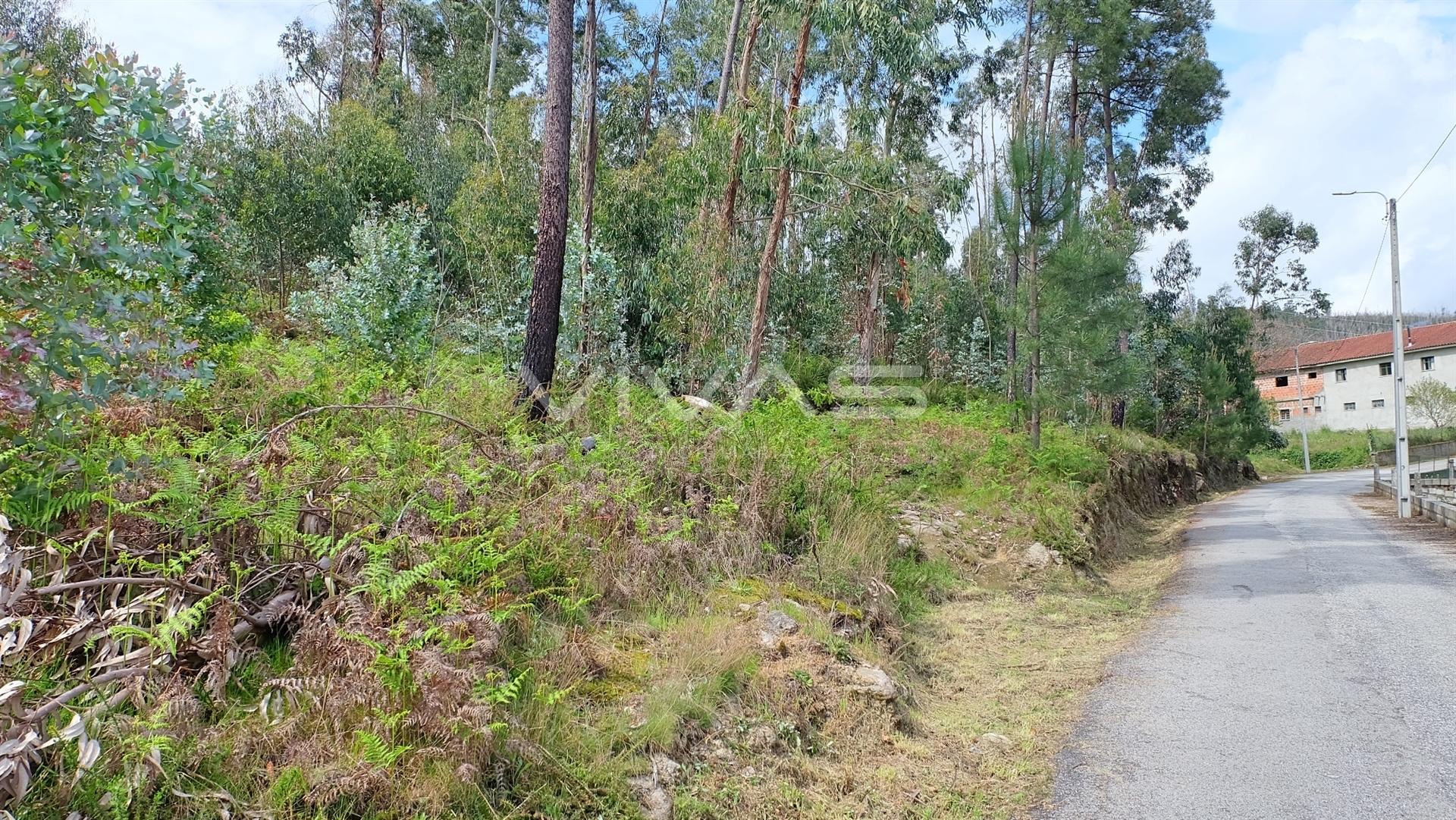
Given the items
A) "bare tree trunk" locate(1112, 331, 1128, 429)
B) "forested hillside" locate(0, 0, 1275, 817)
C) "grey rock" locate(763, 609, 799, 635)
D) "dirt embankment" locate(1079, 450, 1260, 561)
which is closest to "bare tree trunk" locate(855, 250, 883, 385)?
"forested hillside" locate(0, 0, 1275, 817)

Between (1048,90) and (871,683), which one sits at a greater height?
(1048,90)

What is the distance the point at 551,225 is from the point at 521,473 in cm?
417

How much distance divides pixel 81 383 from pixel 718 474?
438 cm

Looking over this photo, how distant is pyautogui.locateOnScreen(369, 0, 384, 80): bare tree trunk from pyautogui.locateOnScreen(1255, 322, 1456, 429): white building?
47.5 metres

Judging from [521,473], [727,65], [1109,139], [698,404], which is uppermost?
[1109,139]

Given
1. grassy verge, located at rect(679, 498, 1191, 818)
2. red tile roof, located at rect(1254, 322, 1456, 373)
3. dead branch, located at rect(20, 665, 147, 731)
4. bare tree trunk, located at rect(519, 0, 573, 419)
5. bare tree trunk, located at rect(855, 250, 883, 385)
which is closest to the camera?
dead branch, located at rect(20, 665, 147, 731)

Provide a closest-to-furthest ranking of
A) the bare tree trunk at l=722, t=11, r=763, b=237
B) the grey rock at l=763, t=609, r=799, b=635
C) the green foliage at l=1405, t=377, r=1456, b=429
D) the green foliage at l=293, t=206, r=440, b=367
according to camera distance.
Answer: the grey rock at l=763, t=609, r=799, b=635, the green foliage at l=293, t=206, r=440, b=367, the bare tree trunk at l=722, t=11, r=763, b=237, the green foliage at l=1405, t=377, r=1456, b=429

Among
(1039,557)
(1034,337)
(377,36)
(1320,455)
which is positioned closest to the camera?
(1039,557)

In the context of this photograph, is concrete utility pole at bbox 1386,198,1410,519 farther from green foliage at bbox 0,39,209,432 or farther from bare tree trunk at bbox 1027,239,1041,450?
green foliage at bbox 0,39,209,432

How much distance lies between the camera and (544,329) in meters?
8.92

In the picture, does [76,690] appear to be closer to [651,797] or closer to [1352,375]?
[651,797]

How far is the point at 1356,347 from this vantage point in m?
54.3

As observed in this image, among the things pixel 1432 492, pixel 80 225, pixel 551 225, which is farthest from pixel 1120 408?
pixel 80 225

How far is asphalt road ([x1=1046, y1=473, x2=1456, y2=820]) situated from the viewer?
3924mm
